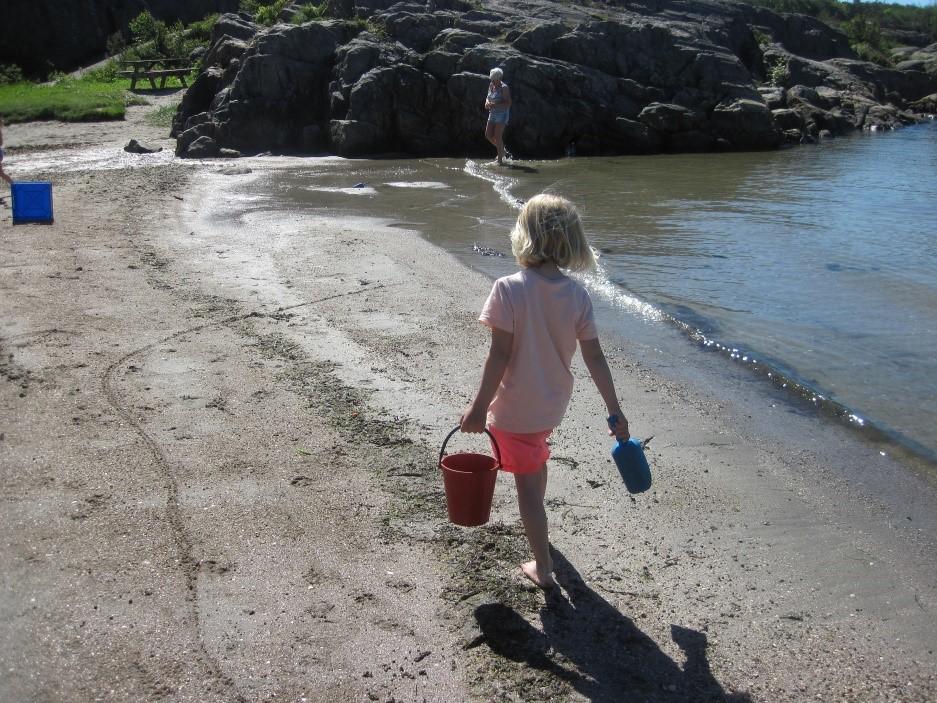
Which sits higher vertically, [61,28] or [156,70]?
[61,28]

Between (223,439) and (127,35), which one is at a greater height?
(127,35)

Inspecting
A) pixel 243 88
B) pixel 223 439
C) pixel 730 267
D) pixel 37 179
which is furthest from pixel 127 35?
pixel 223 439

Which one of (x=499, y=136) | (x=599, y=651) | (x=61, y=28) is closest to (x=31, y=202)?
(x=599, y=651)

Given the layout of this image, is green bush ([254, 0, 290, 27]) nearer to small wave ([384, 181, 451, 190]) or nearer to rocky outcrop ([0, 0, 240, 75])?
rocky outcrop ([0, 0, 240, 75])

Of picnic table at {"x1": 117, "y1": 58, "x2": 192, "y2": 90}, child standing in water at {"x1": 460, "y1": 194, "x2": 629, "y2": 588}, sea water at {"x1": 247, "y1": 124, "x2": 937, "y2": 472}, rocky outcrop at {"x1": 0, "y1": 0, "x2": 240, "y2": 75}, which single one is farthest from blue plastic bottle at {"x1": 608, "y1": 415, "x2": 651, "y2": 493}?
rocky outcrop at {"x1": 0, "y1": 0, "x2": 240, "y2": 75}

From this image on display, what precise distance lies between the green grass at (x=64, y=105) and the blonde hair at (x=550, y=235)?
21.7 metres

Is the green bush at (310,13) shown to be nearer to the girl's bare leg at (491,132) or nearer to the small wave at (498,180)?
the small wave at (498,180)

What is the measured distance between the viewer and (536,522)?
346 centimetres

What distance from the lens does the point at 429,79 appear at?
2059cm

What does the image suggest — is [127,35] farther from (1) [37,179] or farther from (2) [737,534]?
(2) [737,534]

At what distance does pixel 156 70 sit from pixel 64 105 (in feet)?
20.6

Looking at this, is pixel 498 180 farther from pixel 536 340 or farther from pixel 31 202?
pixel 536 340

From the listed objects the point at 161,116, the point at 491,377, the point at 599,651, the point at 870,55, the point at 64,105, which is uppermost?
the point at 870,55

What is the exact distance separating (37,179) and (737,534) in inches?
523
